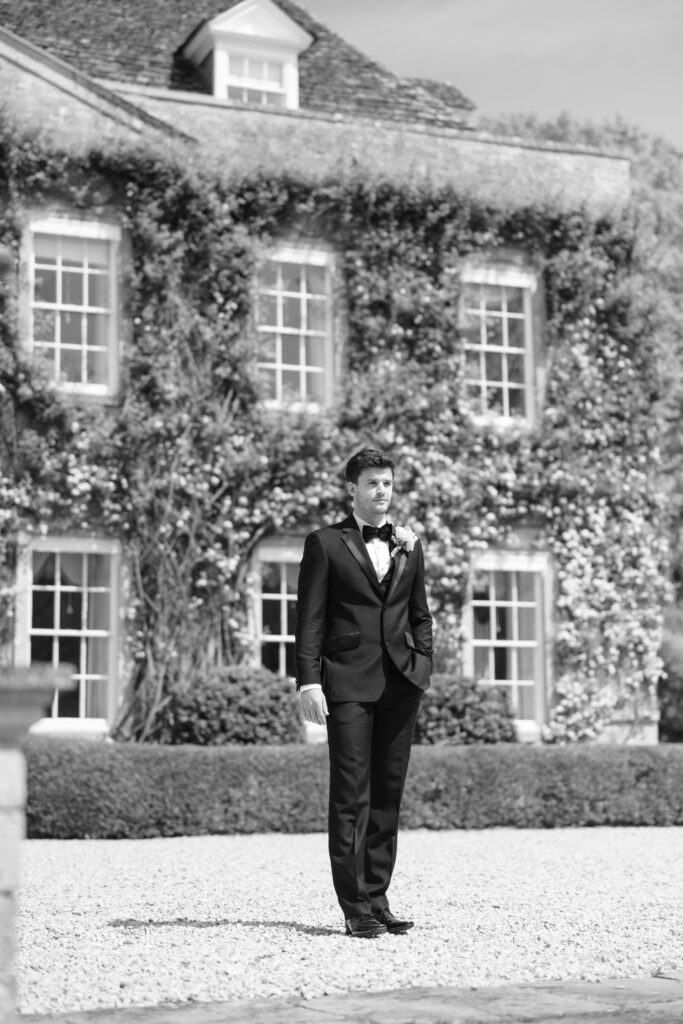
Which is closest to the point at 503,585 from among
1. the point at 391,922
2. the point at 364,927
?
the point at 391,922

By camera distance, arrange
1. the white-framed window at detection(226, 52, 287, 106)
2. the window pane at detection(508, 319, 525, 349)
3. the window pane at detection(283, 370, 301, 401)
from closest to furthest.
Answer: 1. the window pane at detection(283, 370, 301, 401)
2. the window pane at detection(508, 319, 525, 349)
3. the white-framed window at detection(226, 52, 287, 106)

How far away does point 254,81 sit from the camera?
17.3m

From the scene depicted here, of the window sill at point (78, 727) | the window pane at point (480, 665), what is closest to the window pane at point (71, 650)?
the window sill at point (78, 727)

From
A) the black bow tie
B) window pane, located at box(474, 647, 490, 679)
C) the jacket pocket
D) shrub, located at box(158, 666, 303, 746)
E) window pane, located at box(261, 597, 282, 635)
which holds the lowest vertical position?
shrub, located at box(158, 666, 303, 746)

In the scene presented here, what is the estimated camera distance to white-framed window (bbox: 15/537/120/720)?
48.0ft

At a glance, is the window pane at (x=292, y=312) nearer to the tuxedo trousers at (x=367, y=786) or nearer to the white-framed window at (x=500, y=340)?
the white-framed window at (x=500, y=340)

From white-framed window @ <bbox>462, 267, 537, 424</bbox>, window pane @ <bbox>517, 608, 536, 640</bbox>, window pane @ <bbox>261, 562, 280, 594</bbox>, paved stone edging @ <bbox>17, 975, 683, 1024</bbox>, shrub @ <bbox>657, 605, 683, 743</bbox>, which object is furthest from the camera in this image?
shrub @ <bbox>657, 605, 683, 743</bbox>

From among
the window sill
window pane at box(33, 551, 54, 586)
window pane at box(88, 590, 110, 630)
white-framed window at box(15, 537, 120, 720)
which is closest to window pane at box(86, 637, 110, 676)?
white-framed window at box(15, 537, 120, 720)

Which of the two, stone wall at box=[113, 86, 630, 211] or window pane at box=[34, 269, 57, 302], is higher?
stone wall at box=[113, 86, 630, 211]

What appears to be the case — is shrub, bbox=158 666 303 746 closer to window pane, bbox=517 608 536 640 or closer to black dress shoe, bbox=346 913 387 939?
window pane, bbox=517 608 536 640

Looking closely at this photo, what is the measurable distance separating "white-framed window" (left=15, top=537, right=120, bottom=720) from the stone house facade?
0.06 feet

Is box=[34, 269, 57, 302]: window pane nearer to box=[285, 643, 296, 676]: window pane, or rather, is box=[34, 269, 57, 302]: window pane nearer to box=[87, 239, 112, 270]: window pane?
box=[87, 239, 112, 270]: window pane

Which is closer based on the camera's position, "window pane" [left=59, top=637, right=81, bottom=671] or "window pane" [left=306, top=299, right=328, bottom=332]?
"window pane" [left=59, top=637, right=81, bottom=671]

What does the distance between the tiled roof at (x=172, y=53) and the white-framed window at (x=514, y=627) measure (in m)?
5.34
